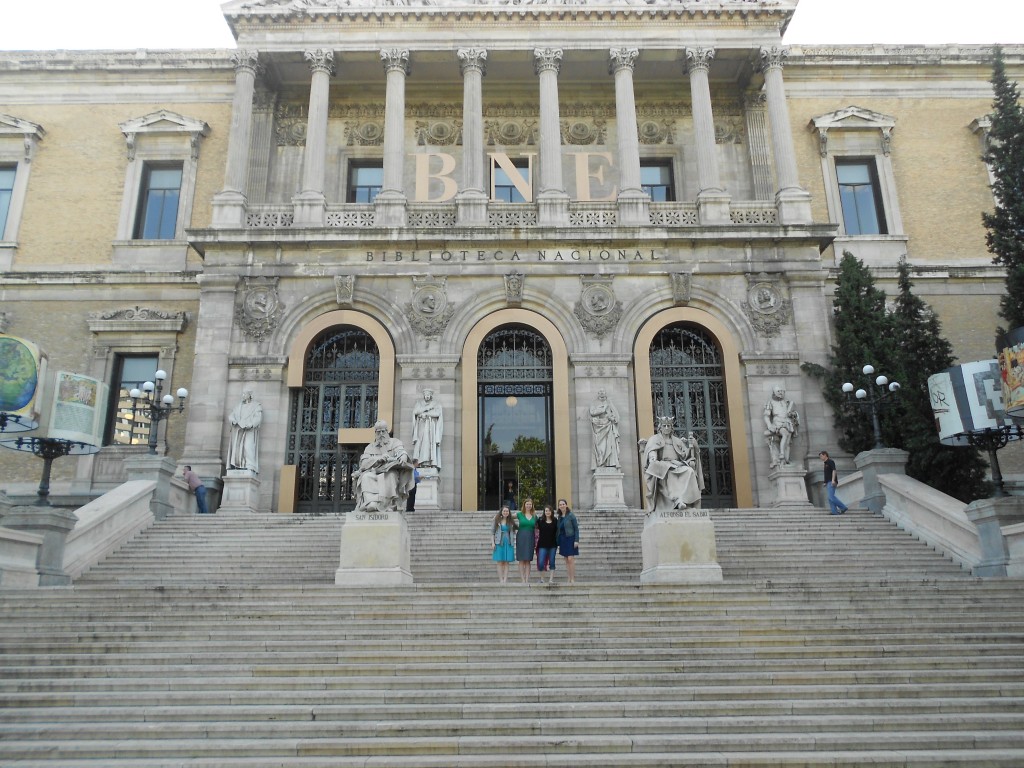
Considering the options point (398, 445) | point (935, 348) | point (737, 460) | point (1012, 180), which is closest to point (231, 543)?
point (398, 445)

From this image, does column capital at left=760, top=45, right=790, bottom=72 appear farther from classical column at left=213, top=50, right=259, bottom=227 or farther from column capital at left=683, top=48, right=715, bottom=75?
classical column at left=213, top=50, right=259, bottom=227

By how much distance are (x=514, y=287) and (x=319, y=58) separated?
9.54 metres

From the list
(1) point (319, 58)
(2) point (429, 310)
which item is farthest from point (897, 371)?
(1) point (319, 58)

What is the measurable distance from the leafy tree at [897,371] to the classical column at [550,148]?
825cm

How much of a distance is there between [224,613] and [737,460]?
1484 cm

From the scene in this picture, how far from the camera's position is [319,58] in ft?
84.7

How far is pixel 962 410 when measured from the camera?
17266 millimetres

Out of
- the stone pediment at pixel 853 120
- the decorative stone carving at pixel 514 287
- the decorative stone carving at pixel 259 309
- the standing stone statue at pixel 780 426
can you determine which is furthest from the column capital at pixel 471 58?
the standing stone statue at pixel 780 426

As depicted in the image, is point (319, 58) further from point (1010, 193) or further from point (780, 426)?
point (1010, 193)

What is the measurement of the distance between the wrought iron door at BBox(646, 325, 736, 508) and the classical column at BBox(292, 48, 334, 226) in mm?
10432

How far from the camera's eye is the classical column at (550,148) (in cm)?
2441

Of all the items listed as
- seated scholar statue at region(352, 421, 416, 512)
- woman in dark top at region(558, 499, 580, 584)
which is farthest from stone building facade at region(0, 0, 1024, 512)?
seated scholar statue at region(352, 421, 416, 512)

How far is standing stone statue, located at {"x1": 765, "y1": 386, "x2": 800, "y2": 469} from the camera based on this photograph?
2189 centimetres

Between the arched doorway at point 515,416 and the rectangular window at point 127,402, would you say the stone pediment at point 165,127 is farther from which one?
the arched doorway at point 515,416
